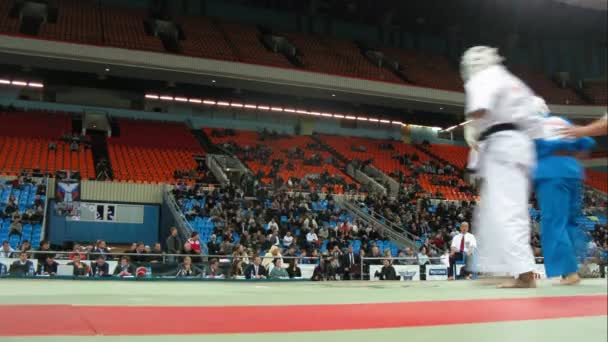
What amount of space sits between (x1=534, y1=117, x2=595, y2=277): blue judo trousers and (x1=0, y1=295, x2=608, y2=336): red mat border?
913 millimetres

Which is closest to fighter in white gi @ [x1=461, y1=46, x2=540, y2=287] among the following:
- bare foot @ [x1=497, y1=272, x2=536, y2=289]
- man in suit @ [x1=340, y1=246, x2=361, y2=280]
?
bare foot @ [x1=497, y1=272, x2=536, y2=289]

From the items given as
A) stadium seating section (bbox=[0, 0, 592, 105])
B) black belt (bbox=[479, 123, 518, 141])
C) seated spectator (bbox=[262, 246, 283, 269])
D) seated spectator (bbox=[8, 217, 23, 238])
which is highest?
stadium seating section (bbox=[0, 0, 592, 105])

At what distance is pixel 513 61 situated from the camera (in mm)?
36594

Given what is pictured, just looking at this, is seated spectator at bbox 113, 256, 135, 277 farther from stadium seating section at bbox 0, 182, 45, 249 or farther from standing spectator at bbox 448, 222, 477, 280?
standing spectator at bbox 448, 222, 477, 280

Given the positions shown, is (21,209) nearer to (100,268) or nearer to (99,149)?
(99,149)

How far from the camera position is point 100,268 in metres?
11.6

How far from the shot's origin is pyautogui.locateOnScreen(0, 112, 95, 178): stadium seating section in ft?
66.1

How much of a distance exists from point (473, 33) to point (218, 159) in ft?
66.5

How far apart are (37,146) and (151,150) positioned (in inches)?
178

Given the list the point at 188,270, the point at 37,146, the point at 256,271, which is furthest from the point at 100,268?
the point at 37,146

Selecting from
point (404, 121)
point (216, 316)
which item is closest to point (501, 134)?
point (216, 316)

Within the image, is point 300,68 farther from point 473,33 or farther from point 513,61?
point 513,61

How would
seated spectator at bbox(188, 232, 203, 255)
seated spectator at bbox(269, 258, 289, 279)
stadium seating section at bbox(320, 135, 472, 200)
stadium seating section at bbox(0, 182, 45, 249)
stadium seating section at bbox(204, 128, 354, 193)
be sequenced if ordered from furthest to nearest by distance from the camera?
stadium seating section at bbox(320, 135, 472, 200), stadium seating section at bbox(204, 128, 354, 193), stadium seating section at bbox(0, 182, 45, 249), seated spectator at bbox(188, 232, 203, 255), seated spectator at bbox(269, 258, 289, 279)

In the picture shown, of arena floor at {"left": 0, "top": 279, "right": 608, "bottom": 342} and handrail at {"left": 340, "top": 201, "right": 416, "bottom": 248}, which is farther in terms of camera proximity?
handrail at {"left": 340, "top": 201, "right": 416, "bottom": 248}
